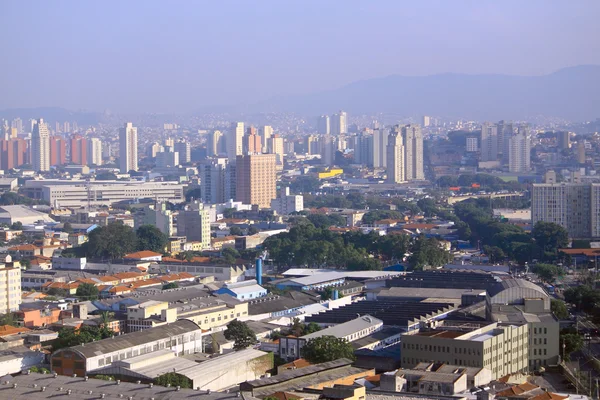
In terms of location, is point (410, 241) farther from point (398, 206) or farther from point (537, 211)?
point (398, 206)

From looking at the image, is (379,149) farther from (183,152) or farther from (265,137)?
(183,152)

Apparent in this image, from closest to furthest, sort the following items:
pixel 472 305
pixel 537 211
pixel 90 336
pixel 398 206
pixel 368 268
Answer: pixel 90 336, pixel 472 305, pixel 368 268, pixel 537 211, pixel 398 206

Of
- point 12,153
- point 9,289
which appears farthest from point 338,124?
point 9,289

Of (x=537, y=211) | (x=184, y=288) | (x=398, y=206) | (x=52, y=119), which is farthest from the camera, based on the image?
(x=52, y=119)

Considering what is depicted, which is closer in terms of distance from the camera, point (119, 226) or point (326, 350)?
point (326, 350)

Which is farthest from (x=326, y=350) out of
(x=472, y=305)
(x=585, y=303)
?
(x=585, y=303)

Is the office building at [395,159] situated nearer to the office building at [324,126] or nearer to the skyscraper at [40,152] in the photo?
the skyscraper at [40,152]

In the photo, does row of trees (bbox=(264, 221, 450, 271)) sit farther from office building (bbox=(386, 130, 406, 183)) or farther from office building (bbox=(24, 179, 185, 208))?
office building (bbox=(386, 130, 406, 183))
